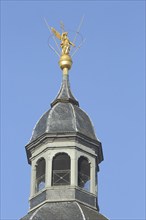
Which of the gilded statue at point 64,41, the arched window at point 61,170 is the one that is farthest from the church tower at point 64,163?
the gilded statue at point 64,41

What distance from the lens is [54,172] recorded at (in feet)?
134

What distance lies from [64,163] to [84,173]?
3.04 feet

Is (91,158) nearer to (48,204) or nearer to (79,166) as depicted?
(79,166)

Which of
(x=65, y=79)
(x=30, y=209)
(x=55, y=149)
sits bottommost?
(x=30, y=209)

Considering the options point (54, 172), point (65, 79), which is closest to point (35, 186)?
point (54, 172)

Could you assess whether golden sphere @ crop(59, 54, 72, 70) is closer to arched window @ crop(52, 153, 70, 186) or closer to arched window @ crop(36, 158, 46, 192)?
arched window @ crop(36, 158, 46, 192)

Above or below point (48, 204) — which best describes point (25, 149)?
above

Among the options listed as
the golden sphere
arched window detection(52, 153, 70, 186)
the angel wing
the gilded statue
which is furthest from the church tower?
the angel wing

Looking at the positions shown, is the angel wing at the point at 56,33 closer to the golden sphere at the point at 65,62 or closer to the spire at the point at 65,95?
the golden sphere at the point at 65,62

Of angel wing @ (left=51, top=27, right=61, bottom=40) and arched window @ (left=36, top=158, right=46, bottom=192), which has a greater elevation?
angel wing @ (left=51, top=27, right=61, bottom=40)

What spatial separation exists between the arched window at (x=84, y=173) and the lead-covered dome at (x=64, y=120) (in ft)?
3.54

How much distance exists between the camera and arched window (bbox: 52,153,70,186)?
40.6 metres

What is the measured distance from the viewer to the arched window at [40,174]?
41219mm

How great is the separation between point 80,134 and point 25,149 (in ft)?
7.86
